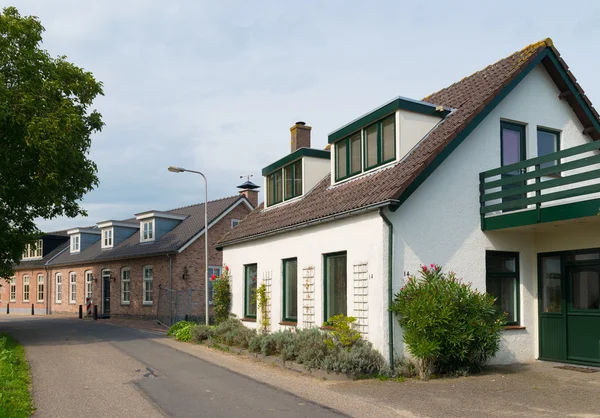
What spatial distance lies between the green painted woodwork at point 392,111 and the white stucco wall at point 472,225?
4.41ft

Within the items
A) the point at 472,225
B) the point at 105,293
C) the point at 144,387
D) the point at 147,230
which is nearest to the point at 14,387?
the point at 144,387

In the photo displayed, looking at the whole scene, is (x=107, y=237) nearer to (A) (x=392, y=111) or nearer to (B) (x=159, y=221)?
(B) (x=159, y=221)

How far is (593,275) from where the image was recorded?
41.1 feet

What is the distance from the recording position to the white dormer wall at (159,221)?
3224 cm

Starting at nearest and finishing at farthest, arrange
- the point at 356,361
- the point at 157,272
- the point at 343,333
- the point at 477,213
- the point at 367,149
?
the point at 356,361, the point at 343,333, the point at 477,213, the point at 367,149, the point at 157,272

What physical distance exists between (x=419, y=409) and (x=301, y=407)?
1.84 m

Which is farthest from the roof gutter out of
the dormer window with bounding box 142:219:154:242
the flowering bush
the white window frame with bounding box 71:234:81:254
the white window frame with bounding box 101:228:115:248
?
the white window frame with bounding box 71:234:81:254

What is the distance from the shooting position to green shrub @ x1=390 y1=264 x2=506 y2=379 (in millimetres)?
11141

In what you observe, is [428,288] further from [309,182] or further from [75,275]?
[75,275]

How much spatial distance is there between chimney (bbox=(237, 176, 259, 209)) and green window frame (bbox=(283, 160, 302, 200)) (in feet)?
43.6

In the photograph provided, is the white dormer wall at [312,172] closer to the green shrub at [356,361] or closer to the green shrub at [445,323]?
the green shrub at [445,323]

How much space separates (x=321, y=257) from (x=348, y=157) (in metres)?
3.09

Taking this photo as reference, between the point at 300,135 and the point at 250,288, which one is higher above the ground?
the point at 300,135

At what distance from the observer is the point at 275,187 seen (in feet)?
68.0
